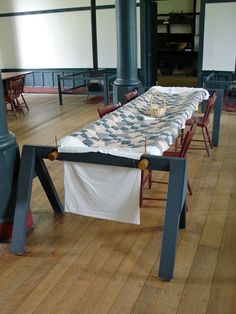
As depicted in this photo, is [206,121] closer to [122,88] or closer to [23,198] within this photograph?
[122,88]

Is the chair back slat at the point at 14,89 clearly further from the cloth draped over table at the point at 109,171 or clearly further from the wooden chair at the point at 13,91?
the cloth draped over table at the point at 109,171

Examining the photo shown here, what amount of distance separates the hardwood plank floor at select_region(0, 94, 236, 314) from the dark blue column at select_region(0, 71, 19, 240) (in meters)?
0.17

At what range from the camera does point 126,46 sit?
5375mm

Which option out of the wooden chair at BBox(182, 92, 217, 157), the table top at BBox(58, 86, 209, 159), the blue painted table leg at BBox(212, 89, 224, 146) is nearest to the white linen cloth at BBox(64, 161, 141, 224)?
the table top at BBox(58, 86, 209, 159)

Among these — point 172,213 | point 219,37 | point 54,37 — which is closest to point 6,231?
point 172,213

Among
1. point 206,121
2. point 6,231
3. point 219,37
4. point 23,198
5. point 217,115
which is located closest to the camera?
point 23,198

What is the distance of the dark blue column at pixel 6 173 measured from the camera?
2.44 meters

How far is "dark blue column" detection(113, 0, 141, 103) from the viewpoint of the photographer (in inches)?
205

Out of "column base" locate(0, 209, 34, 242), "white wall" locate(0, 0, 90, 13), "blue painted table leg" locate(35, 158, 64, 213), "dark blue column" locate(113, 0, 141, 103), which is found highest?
"white wall" locate(0, 0, 90, 13)

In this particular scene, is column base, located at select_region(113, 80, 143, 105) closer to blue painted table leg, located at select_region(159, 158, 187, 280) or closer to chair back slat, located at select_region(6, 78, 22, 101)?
chair back slat, located at select_region(6, 78, 22, 101)

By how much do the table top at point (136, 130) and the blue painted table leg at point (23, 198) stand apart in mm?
260

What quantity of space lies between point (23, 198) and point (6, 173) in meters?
0.23

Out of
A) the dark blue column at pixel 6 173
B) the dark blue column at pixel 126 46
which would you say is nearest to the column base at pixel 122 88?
the dark blue column at pixel 126 46

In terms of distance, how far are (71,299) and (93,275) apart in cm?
24
